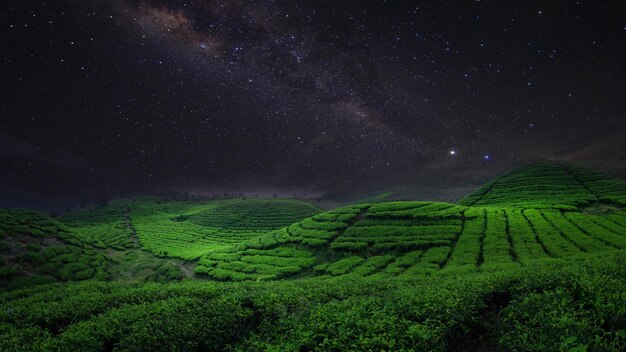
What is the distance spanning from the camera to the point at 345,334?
7.67 meters

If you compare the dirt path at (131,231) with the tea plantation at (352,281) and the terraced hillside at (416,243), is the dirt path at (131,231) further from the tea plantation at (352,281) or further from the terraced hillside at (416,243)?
the terraced hillside at (416,243)

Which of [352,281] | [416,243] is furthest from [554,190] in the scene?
[352,281]

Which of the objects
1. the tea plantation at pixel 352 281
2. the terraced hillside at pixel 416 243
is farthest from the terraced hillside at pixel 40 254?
the terraced hillside at pixel 416 243

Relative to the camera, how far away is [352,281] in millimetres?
19281

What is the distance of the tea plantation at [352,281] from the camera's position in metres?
8.20

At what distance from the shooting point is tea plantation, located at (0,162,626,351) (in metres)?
8.20

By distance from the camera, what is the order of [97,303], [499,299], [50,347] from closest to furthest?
1. [50,347]
2. [499,299]
3. [97,303]

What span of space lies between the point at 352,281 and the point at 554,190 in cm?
7209

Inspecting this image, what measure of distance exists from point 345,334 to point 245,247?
4577 cm

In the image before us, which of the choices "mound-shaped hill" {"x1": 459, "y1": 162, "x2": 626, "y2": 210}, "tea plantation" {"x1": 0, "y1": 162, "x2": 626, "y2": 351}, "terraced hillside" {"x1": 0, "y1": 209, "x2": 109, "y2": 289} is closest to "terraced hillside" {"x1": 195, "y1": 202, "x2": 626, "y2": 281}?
"tea plantation" {"x1": 0, "y1": 162, "x2": 626, "y2": 351}

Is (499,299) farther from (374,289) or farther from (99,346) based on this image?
(99,346)

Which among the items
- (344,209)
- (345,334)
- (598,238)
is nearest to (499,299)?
(345,334)

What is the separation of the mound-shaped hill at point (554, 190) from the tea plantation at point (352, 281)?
20.4 inches

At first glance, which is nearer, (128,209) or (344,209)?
(344,209)
